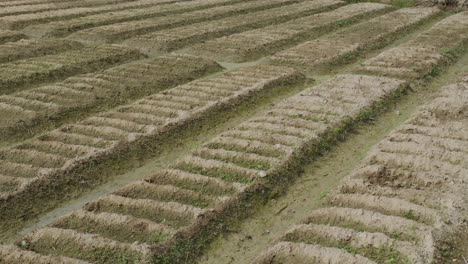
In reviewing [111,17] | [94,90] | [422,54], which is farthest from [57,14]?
[422,54]

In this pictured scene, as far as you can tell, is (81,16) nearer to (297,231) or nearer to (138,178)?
(138,178)

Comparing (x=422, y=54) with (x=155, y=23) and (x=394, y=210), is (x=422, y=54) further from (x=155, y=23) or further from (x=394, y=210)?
(x=155, y=23)

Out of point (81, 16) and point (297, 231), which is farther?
point (81, 16)

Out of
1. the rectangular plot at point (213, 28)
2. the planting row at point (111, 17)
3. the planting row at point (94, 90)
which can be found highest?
the planting row at point (111, 17)

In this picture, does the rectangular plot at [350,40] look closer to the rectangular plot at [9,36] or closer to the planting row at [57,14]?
the rectangular plot at [9,36]

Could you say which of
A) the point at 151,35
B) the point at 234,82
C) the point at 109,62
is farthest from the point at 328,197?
the point at 151,35

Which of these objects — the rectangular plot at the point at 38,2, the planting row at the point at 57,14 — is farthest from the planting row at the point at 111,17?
the rectangular plot at the point at 38,2
